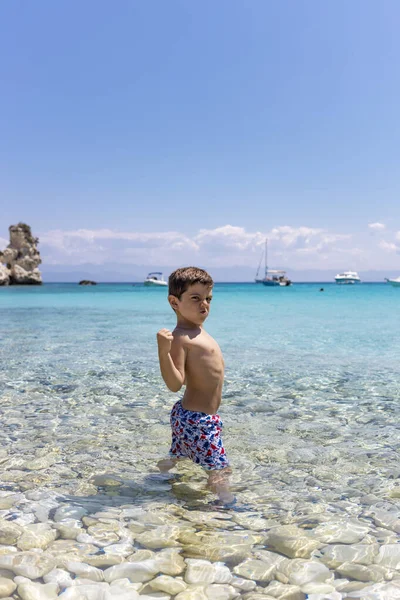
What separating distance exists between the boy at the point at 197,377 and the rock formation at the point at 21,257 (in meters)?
119

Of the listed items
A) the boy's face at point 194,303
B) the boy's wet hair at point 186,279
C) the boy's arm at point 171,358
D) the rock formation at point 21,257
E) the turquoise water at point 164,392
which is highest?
the rock formation at point 21,257

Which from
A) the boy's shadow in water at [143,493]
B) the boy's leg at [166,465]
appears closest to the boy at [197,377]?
the boy's shadow in water at [143,493]

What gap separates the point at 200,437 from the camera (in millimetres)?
4121

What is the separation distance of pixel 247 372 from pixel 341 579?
7503 mm

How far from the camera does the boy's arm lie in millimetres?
3740

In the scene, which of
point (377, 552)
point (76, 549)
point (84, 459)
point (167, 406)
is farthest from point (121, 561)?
point (167, 406)

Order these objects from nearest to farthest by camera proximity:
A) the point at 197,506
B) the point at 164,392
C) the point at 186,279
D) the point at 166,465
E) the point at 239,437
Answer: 1. the point at 197,506
2. the point at 186,279
3. the point at 166,465
4. the point at 239,437
5. the point at 164,392

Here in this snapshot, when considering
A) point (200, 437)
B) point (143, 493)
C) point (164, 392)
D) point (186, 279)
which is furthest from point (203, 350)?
point (164, 392)

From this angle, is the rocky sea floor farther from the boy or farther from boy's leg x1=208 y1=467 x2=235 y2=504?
the boy

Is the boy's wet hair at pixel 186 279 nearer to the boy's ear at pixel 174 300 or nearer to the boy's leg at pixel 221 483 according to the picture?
the boy's ear at pixel 174 300

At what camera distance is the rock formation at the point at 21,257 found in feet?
381

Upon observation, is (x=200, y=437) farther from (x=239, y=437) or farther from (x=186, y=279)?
(x=239, y=437)

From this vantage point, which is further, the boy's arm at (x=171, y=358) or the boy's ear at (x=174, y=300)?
the boy's ear at (x=174, y=300)

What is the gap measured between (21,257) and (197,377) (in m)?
123
